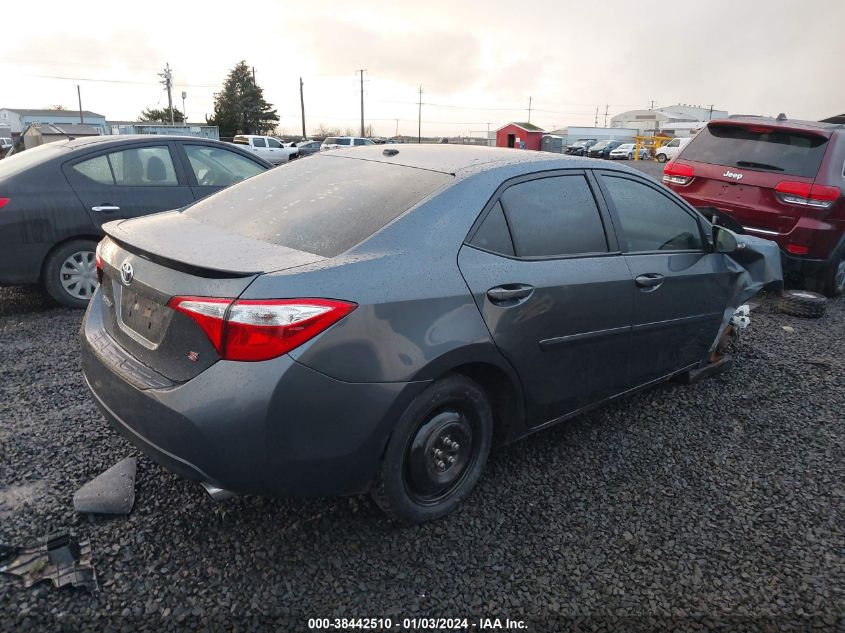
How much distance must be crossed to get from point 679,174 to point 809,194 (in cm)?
131

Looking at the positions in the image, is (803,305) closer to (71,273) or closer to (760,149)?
(760,149)

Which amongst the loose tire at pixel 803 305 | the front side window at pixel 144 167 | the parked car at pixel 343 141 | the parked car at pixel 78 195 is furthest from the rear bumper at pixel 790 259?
the parked car at pixel 343 141

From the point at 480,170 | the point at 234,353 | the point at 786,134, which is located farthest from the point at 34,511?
the point at 786,134

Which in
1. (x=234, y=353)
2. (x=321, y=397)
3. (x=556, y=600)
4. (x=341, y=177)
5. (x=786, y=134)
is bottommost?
(x=556, y=600)

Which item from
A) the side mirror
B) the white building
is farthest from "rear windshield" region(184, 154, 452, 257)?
the white building

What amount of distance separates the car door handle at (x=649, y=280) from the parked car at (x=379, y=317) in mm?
16

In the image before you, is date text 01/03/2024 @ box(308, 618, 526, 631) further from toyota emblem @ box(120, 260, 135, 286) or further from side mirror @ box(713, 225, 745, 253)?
side mirror @ box(713, 225, 745, 253)

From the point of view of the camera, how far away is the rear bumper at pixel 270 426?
208 centimetres

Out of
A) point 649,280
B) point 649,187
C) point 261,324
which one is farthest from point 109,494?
point 649,187

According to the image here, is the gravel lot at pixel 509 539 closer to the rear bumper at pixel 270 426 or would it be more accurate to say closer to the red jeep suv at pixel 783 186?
the rear bumper at pixel 270 426

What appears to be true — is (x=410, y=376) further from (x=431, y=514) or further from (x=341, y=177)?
(x=341, y=177)

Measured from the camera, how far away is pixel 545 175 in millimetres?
3051

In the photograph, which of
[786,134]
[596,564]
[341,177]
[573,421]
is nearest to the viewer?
[596,564]

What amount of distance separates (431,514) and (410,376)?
28.2 inches
